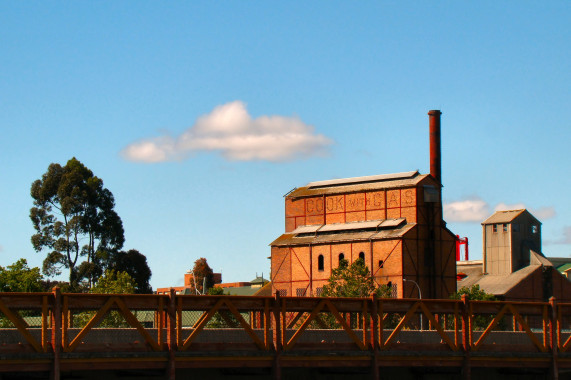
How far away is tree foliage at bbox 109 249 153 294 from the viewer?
9912 centimetres

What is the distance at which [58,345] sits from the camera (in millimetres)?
21672

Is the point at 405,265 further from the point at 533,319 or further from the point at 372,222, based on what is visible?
the point at 533,319

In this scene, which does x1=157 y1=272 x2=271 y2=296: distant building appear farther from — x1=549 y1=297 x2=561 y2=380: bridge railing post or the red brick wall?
x1=549 y1=297 x2=561 y2=380: bridge railing post

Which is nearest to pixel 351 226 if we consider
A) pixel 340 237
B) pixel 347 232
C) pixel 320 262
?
pixel 347 232

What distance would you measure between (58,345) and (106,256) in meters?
77.3

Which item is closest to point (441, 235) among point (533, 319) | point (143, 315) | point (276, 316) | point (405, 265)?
point (405, 265)

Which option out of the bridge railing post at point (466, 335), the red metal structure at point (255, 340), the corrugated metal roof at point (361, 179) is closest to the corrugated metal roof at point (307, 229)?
the corrugated metal roof at point (361, 179)

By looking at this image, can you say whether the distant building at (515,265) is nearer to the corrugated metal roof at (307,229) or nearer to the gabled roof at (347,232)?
the gabled roof at (347,232)

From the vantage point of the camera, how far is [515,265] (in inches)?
4144

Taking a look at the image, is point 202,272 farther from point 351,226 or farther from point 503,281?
point 351,226

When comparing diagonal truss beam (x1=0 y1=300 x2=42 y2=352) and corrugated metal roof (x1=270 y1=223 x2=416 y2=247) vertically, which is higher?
corrugated metal roof (x1=270 y1=223 x2=416 y2=247)

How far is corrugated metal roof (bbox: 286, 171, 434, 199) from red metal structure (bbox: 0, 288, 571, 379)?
56.5 m

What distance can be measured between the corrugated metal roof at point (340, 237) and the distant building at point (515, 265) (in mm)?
19500

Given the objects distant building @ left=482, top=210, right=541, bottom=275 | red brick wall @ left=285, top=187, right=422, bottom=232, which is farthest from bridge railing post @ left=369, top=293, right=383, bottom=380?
distant building @ left=482, top=210, right=541, bottom=275
